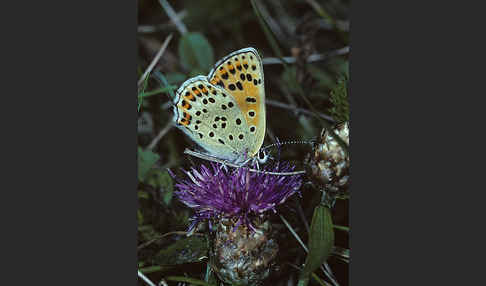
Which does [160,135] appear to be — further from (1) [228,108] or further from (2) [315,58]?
(2) [315,58]

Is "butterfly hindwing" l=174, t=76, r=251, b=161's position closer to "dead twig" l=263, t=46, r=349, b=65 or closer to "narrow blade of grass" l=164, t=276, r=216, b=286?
"narrow blade of grass" l=164, t=276, r=216, b=286

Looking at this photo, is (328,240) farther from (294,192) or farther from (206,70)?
(206,70)

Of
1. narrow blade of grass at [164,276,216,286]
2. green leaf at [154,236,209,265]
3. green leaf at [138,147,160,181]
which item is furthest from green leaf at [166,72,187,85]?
narrow blade of grass at [164,276,216,286]

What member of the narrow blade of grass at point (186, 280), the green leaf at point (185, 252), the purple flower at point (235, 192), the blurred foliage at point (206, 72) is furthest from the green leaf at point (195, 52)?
the narrow blade of grass at point (186, 280)

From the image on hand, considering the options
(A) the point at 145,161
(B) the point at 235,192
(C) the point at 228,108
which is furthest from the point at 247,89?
(A) the point at 145,161

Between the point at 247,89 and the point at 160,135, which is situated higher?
the point at 247,89
